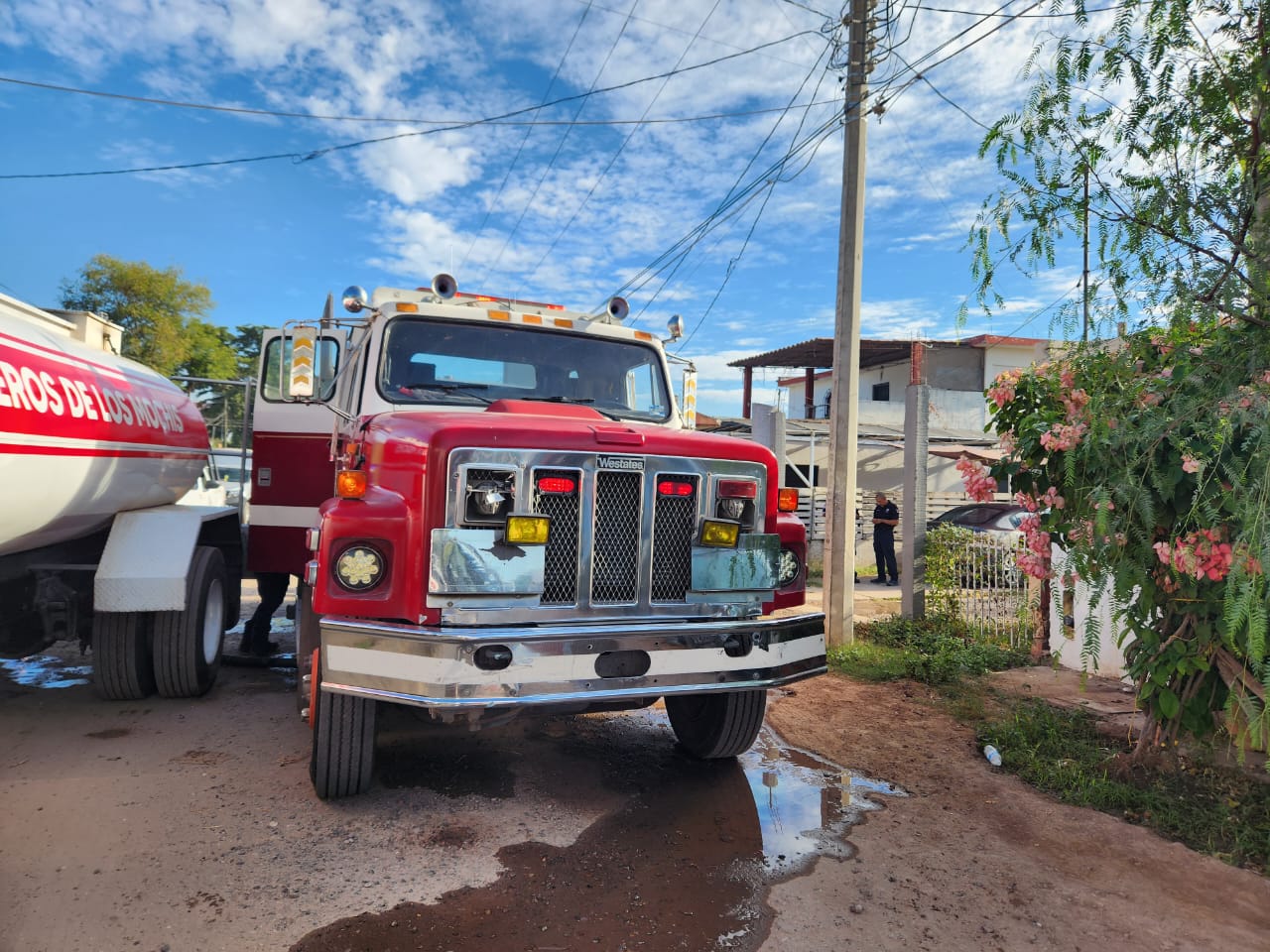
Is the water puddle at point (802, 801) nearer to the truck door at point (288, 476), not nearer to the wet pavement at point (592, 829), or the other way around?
the wet pavement at point (592, 829)

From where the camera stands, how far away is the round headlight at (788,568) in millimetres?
4316

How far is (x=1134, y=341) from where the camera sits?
3947 mm

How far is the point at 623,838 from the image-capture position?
150 inches

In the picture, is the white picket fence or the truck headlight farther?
the white picket fence

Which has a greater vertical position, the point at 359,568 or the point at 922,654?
the point at 359,568

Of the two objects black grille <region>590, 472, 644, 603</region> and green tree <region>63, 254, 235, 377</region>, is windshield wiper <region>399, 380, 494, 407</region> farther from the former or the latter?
green tree <region>63, 254, 235, 377</region>

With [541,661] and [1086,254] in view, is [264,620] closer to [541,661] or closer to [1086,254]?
[541,661]

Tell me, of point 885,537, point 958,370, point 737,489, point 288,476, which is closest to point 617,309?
point 737,489

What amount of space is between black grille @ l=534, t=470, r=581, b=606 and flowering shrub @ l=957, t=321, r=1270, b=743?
86.5 inches

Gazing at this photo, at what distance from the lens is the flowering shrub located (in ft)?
10.6

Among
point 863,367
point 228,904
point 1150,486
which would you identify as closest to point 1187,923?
point 1150,486

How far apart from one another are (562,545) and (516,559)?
0.25 metres

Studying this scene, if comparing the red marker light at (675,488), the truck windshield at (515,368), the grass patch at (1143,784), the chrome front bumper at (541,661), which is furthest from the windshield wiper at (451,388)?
the grass patch at (1143,784)

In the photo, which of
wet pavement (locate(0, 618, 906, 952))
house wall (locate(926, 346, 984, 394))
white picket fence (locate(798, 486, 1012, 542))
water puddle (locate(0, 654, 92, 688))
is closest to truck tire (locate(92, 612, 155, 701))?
wet pavement (locate(0, 618, 906, 952))
